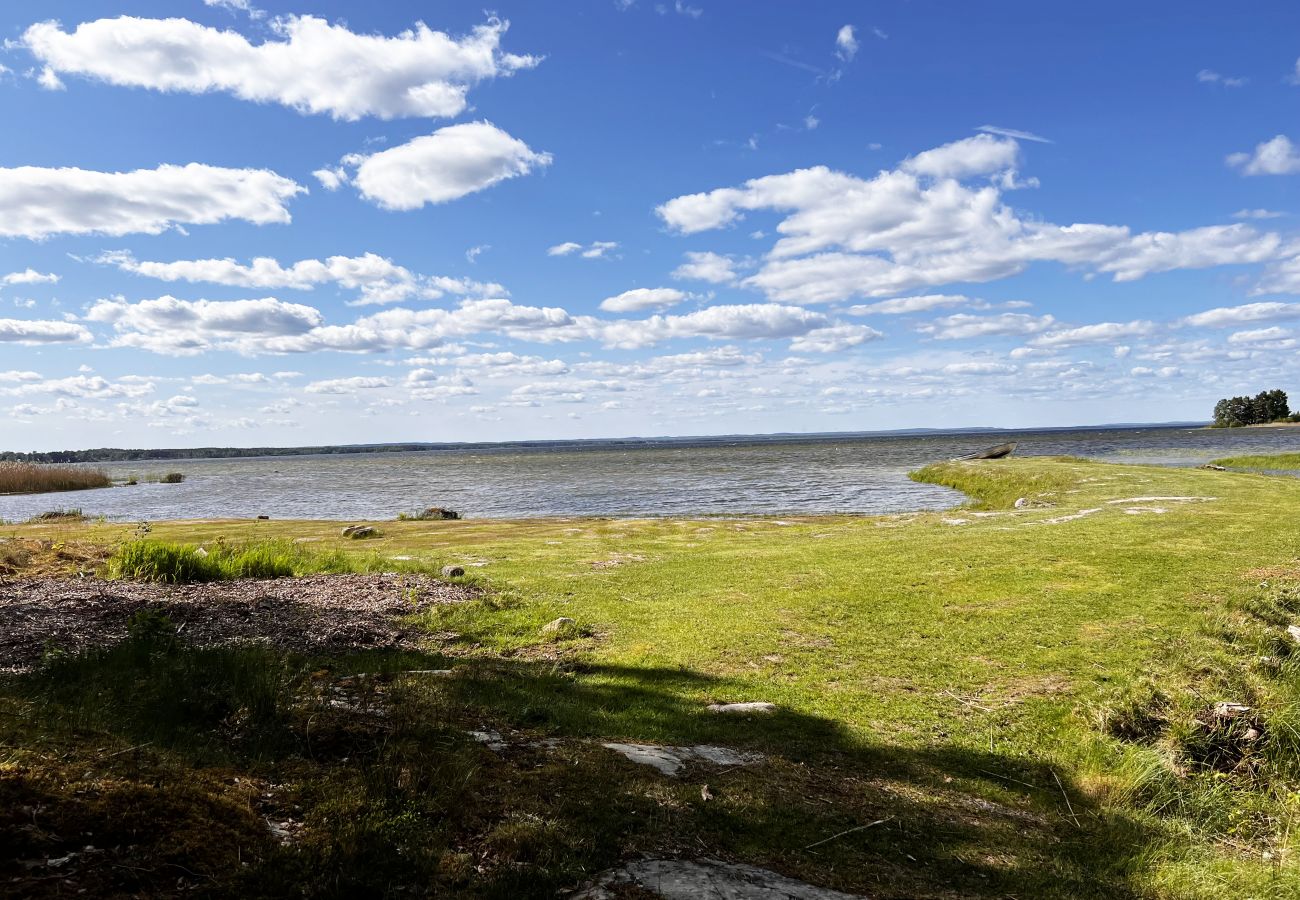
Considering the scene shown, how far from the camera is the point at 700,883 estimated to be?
473 centimetres

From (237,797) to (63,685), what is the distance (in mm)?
3901

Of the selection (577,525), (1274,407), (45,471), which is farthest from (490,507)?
(1274,407)

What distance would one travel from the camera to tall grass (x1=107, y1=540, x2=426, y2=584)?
16156mm

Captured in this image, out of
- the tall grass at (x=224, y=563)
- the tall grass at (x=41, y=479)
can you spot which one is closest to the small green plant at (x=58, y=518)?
the tall grass at (x=224, y=563)

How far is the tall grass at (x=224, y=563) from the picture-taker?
636 inches

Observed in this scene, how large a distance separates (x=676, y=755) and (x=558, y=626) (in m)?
6.69

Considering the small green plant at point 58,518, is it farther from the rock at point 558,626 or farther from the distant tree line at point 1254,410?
the distant tree line at point 1254,410

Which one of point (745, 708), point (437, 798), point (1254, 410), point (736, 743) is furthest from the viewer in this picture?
point (1254, 410)

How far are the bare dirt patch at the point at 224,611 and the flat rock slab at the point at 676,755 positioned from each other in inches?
254

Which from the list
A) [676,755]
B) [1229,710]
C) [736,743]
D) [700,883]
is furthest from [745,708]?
[1229,710]

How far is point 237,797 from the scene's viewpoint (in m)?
5.02

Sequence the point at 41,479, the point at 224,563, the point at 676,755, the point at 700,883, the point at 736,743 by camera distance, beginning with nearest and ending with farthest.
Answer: the point at 700,883
the point at 676,755
the point at 736,743
the point at 224,563
the point at 41,479

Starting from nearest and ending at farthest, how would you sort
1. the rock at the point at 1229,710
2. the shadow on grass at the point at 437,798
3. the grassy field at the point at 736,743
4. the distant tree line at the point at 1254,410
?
the shadow on grass at the point at 437,798 < the grassy field at the point at 736,743 < the rock at the point at 1229,710 < the distant tree line at the point at 1254,410

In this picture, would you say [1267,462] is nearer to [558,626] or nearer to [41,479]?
[558,626]
